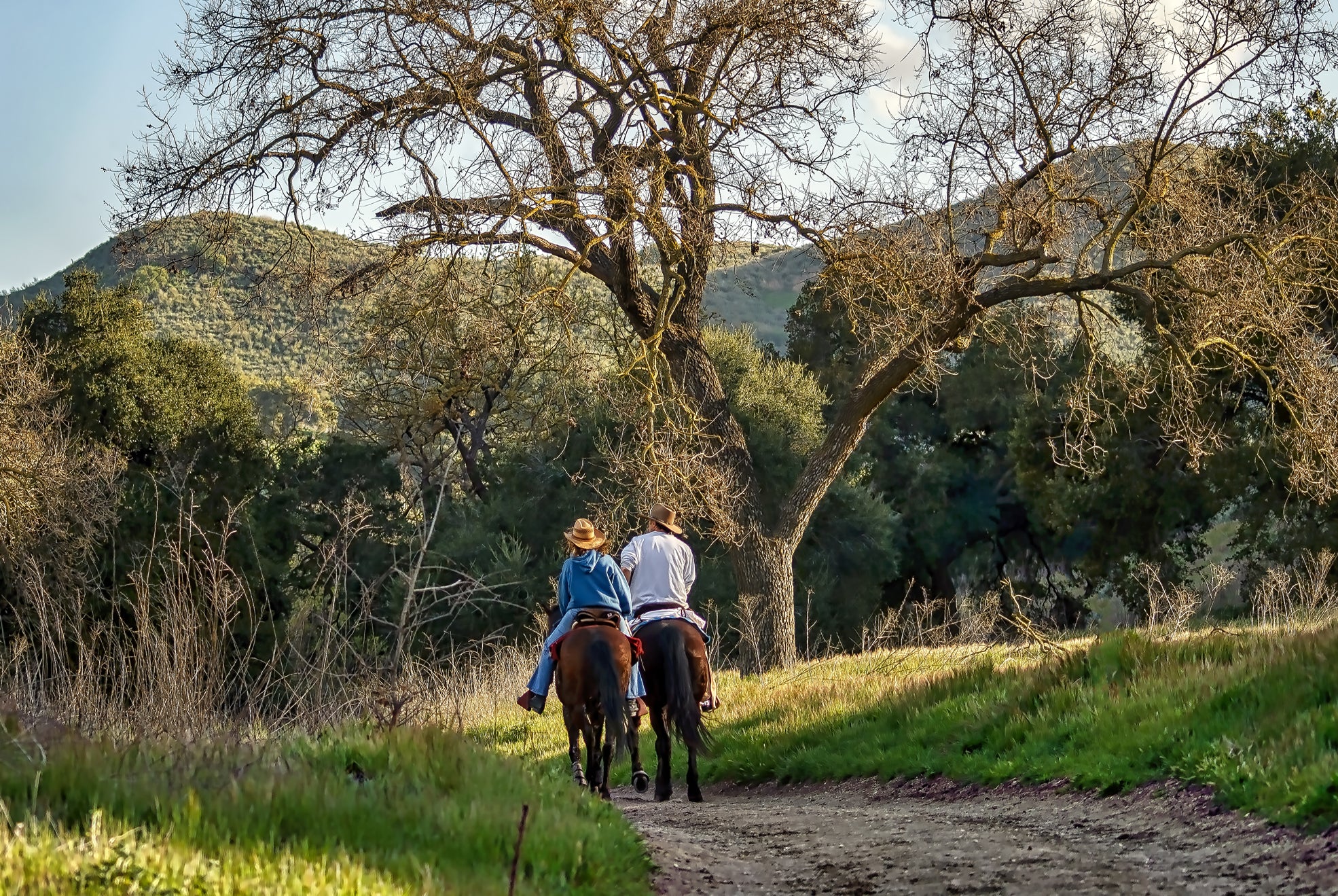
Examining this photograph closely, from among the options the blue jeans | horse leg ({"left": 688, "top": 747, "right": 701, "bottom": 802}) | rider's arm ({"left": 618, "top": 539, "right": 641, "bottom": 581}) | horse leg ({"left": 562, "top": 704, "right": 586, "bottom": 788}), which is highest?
rider's arm ({"left": 618, "top": 539, "right": 641, "bottom": 581})

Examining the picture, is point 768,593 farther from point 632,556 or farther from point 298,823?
point 298,823

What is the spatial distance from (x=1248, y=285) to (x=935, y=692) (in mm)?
8028

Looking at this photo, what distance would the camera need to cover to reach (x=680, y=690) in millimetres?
10336

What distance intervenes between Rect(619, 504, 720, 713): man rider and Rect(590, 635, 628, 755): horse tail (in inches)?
34.3

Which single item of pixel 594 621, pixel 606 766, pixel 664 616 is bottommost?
pixel 606 766

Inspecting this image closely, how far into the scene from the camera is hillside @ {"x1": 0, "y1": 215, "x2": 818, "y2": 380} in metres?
19.4

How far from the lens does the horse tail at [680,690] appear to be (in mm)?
10219

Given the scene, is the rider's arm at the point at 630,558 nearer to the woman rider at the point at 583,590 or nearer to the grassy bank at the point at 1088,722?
the woman rider at the point at 583,590

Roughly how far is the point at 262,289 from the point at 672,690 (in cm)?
1305

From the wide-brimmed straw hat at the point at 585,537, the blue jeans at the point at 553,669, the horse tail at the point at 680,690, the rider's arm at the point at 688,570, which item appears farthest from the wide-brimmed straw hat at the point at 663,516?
the blue jeans at the point at 553,669

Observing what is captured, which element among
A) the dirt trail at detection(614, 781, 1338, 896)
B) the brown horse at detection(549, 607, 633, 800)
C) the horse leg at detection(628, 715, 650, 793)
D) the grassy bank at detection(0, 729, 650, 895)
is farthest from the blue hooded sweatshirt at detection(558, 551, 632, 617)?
the grassy bank at detection(0, 729, 650, 895)

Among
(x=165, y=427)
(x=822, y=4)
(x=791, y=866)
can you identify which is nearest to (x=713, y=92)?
(x=822, y=4)

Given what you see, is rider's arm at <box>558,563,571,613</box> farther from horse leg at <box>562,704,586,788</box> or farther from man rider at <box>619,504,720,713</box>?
horse leg at <box>562,704,586,788</box>

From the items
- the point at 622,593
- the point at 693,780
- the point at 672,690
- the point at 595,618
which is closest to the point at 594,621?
the point at 595,618
